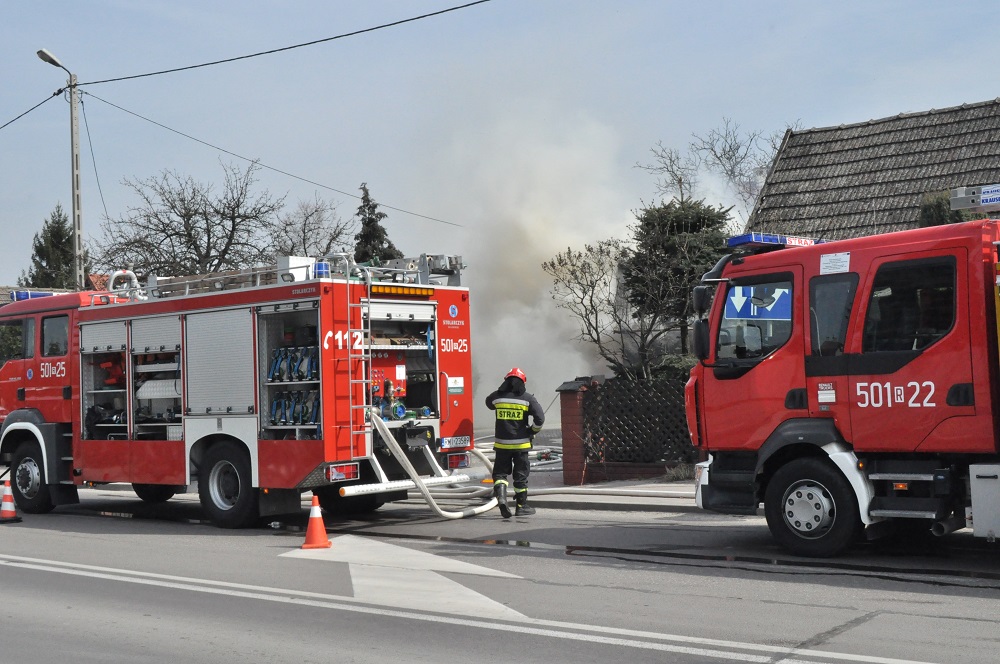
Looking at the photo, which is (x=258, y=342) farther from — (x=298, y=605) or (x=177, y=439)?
(x=298, y=605)

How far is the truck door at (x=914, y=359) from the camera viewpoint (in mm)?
7992

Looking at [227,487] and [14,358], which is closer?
[227,487]

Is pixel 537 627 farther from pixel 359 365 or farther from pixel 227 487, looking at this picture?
pixel 227 487

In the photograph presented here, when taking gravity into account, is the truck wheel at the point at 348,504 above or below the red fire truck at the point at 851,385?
below

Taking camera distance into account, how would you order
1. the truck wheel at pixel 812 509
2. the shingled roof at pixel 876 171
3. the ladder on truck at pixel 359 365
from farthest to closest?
the shingled roof at pixel 876 171 → the ladder on truck at pixel 359 365 → the truck wheel at pixel 812 509

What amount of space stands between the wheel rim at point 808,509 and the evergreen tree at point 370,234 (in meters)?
26.5

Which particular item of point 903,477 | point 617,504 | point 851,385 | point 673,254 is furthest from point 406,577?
point 673,254

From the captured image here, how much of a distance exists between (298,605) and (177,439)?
5666mm

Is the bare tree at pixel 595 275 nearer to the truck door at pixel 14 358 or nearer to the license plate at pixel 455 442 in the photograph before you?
the license plate at pixel 455 442

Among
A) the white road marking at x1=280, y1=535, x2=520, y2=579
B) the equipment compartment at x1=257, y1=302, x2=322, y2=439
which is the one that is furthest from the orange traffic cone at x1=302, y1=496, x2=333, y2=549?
the equipment compartment at x1=257, y1=302, x2=322, y2=439

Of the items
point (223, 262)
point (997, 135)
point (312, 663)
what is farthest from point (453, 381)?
point (223, 262)

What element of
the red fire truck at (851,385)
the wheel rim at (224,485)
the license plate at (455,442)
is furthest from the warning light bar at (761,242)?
the wheel rim at (224,485)

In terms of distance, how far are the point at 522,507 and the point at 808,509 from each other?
4.38 metres

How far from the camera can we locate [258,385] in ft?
38.8
